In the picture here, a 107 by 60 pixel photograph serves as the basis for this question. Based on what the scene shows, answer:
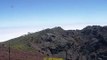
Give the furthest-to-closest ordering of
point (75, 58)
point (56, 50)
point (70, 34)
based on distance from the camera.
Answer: point (70, 34), point (56, 50), point (75, 58)

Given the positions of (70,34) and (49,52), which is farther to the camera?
(70,34)

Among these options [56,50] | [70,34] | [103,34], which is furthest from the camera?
[70,34]

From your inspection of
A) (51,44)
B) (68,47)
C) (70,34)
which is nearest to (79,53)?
(68,47)

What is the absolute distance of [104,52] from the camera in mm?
92625

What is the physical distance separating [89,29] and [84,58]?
28.8 metres

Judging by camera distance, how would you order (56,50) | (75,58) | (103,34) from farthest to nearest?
(103,34), (56,50), (75,58)

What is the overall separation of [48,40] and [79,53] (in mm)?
13437

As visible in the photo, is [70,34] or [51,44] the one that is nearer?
[51,44]

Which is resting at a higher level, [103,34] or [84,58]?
[103,34]

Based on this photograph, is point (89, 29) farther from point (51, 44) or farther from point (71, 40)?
point (51, 44)

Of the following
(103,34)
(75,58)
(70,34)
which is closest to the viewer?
(75,58)

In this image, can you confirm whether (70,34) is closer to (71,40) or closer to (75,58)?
(71,40)

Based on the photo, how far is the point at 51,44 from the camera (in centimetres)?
9819

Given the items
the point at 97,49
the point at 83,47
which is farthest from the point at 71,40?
the point at 97,49
